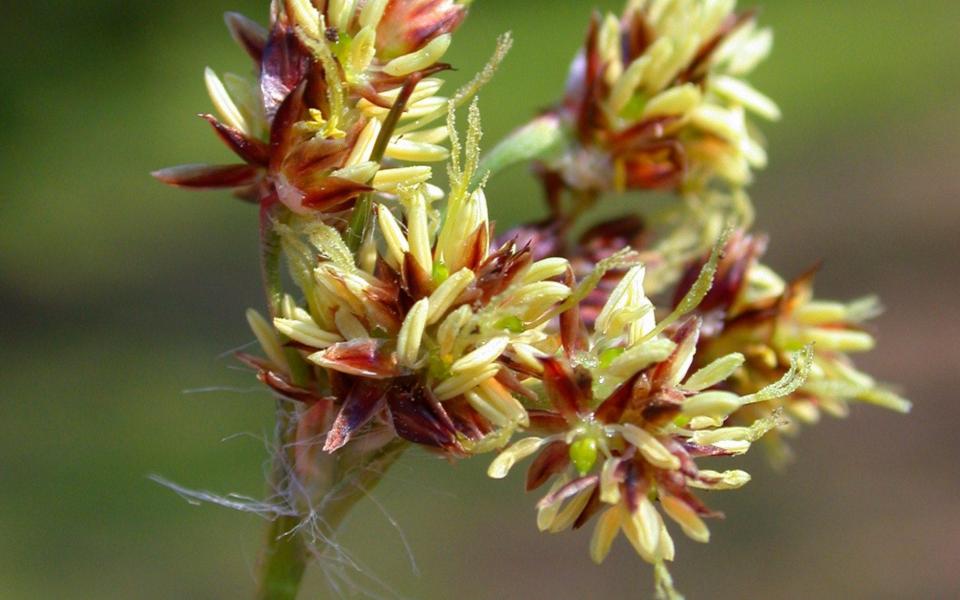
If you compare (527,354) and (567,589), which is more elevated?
(527,354)

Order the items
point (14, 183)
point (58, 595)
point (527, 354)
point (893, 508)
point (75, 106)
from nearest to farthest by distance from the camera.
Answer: point (527, 354), point (58, 595), point (893, 508), point (14, 183), point (75, 106)

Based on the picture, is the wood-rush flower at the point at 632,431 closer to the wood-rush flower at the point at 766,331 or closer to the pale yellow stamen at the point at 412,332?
the pale yellow stamen at the point at 412,332

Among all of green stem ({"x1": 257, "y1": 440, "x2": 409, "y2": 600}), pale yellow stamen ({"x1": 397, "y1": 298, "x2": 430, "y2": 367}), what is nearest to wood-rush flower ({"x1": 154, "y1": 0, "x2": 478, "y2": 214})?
pale yellow stamen ({"x1": 397, "y1": 298, "x2": 430, "y2": 367})

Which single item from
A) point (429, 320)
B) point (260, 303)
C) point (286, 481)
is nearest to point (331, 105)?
point (429, 320)

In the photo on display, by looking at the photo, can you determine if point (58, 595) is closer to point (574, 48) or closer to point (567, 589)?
point (567, 589)

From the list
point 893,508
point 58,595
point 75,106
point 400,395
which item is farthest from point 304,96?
point 75,106

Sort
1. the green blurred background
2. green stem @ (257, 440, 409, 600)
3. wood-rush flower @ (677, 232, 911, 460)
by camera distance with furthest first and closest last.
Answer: the green blurred background
wood-rush flower @ (677, 232, 911, 460)
green stem @ (257, 440, 409, 600)

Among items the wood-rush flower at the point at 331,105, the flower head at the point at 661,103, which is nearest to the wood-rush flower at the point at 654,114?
the flower head at the point at 661,103

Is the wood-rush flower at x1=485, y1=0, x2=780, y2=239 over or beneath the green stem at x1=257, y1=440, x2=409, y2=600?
over

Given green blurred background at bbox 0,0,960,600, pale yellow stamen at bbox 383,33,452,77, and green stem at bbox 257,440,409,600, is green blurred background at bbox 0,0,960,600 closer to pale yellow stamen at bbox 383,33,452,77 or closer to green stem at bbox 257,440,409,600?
green stem at bbox 257,440,409,600
